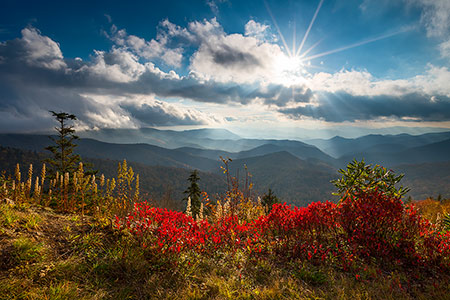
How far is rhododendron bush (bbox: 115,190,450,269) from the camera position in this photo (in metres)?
4.61

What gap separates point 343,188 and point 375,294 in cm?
285

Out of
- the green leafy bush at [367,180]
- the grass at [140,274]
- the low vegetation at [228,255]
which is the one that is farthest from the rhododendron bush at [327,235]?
the grass at [140,274]

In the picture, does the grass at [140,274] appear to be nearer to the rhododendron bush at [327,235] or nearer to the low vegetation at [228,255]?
the low vegetation at [228,255]

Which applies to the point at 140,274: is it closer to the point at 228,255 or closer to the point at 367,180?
the point at 228,255

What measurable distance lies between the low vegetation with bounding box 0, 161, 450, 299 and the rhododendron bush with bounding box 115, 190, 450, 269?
0.03m

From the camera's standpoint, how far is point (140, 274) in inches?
150

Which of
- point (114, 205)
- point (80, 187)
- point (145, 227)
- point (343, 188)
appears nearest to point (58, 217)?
point (80, 187)

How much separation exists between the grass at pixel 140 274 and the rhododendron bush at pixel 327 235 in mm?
291

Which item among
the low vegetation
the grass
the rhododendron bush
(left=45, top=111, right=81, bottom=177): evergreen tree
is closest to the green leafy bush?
the low vegetation

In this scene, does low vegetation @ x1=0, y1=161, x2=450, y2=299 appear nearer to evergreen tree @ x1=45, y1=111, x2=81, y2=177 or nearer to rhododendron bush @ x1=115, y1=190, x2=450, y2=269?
rhododendron bush @ x1=115, y1=190, x2=450, y2=269

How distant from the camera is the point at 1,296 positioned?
2912 millimetres

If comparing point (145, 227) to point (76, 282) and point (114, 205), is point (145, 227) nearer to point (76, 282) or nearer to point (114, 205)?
point (76, 282)

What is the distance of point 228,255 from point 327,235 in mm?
2807

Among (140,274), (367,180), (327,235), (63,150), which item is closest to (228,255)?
(140,274)
